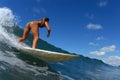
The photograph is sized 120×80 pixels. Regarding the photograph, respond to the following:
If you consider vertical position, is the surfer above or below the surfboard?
above

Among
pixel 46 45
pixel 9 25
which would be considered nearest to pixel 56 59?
pixel 9 25

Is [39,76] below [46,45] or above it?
below

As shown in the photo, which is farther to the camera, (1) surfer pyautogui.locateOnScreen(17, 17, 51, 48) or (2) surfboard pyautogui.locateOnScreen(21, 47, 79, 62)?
(1) surfer pyautogui.locateOnScreen(17, 17, 51, 48)

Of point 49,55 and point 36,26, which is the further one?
point 36,26

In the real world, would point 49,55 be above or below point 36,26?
below

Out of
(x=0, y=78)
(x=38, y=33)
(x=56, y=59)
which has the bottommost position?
(x=0, y=78)

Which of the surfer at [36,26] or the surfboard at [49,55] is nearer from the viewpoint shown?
the surfboard at [49,55]

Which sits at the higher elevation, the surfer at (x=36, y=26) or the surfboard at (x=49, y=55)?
the surfer at (x=36, y=26)

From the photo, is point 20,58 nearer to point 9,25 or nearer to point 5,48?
point 5,48

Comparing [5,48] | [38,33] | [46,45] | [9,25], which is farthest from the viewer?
[46,45]

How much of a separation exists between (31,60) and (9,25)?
1691 centimetres

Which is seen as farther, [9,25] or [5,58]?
[9,25]

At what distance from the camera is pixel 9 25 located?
114ft

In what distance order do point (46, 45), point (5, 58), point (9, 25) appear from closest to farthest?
point (5, 58), point (9, 25), point (46, 45)
